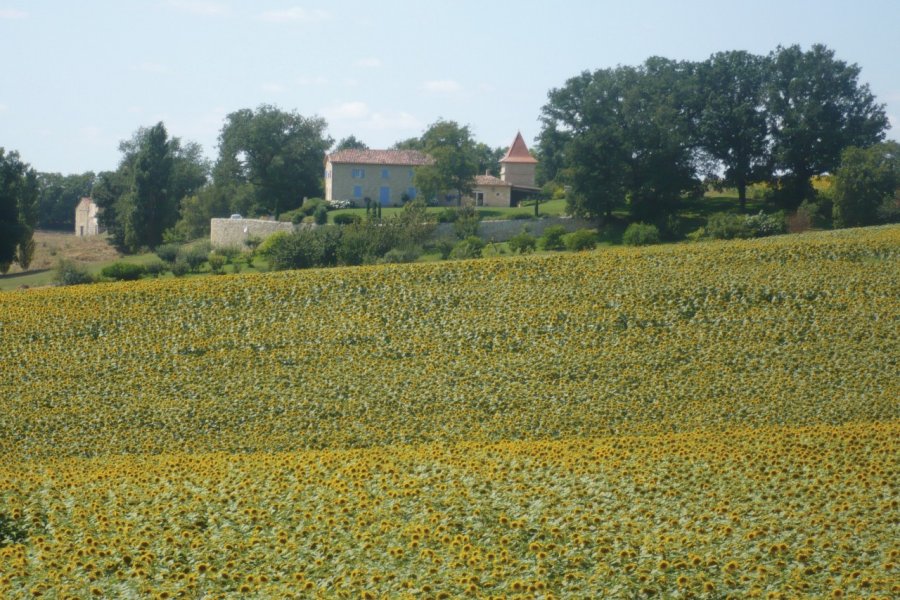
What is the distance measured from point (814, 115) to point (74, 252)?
54.6 m

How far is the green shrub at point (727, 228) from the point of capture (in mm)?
43156

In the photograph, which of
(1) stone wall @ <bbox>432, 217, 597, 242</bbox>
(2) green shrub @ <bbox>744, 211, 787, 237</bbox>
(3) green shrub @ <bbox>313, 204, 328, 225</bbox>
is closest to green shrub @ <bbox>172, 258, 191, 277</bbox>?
(1) stone wall @ <bbox>432, 217, 597, 242</bbox>

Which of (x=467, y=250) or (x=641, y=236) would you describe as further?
(x=641, y=236)

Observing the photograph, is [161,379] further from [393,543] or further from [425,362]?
[393,543]

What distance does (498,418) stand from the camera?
18156mm

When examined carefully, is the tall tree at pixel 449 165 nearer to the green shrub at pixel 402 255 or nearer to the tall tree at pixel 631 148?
the tall tree at pixel 631 148

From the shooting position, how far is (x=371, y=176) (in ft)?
235

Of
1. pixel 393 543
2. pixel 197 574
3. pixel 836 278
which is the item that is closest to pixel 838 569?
pixel 393 543

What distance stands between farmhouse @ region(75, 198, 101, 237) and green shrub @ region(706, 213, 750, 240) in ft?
254

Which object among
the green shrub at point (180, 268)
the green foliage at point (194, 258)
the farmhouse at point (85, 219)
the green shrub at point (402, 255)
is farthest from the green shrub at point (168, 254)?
the farmhouse at point (85, 219)

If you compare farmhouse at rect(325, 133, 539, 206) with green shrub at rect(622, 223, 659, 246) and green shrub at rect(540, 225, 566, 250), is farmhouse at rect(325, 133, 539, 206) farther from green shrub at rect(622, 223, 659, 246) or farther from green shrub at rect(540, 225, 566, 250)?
green shrub at rect(622, 223, 659, 246)

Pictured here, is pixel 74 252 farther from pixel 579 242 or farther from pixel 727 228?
pixel 727 228

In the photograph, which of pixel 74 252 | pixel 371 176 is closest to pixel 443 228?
pixel 371 176

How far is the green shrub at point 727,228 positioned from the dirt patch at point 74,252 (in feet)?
135
